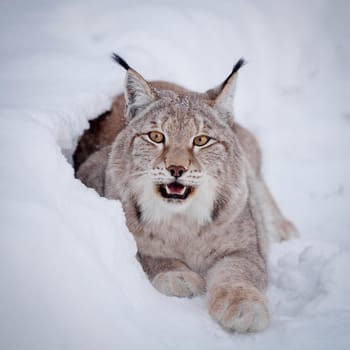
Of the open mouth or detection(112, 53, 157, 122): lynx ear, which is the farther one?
detection(112, 53, 157, 122): lynx ear

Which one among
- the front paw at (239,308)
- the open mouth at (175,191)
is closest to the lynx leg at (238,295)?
the front paw at (239,308)

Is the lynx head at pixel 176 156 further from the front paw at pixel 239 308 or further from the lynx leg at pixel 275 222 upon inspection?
the lynx leg at pixel 275 222

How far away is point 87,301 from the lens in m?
2.17

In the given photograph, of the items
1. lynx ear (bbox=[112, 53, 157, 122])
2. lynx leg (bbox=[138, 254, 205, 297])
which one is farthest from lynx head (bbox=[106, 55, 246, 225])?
lynx leg (bbox=[138, 254, 205, 297])

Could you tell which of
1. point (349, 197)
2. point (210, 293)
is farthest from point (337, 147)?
point (210, 293)

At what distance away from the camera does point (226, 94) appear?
3381 mm

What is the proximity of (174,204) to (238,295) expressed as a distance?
0.64 m

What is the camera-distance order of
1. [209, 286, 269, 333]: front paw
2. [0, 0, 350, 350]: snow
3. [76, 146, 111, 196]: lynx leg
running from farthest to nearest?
[76, 146, 111, 196]: lynx leg < [209, 286, 269, 333]: front paw < [0, 0, 350, 350]: snow

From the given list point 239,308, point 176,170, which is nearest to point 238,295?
point 239,308

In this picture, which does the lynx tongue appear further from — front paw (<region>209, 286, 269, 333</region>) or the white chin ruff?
front paw (<region>209, 286, 269, 333</region>)

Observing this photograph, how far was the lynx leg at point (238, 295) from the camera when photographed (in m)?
2.57

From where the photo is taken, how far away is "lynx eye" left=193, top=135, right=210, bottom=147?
3.11 metres

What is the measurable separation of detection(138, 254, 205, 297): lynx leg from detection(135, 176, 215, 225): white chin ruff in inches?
10.7

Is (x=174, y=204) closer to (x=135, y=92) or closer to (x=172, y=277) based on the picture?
(x=172, y=277)
